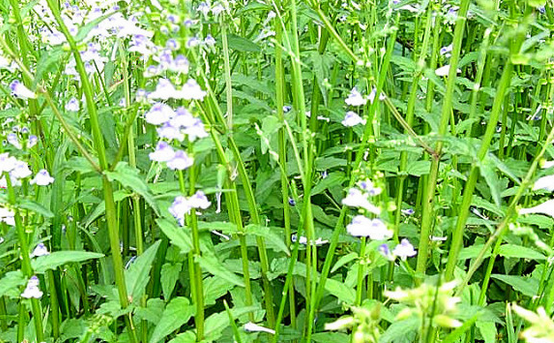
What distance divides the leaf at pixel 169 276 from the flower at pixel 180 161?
25.9 inches

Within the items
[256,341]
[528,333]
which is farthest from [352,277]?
[528,333]

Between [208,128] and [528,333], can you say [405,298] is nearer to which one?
[528,333]

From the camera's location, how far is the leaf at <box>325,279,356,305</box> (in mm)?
1711

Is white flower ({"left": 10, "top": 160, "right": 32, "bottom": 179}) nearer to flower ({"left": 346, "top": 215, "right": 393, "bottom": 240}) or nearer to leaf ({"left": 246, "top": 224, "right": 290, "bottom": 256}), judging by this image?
leaf ({"left": 246, "top": 224, "right": 290, "bottom": 256})

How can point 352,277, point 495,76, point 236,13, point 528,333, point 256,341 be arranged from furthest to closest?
point 495,76
point 236,13
point 256,341
point 352,277
point 528,333

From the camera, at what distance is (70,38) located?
4.89ft

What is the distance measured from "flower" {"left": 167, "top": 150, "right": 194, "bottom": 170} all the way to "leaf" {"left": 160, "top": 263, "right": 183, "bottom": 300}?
0.66 m

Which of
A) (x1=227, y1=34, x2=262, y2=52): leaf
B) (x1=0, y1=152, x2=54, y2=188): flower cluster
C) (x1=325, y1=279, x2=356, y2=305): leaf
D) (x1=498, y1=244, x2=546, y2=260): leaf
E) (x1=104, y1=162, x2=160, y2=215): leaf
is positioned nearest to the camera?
(x1=104, y1=162, x2=160, y2=215): leaf

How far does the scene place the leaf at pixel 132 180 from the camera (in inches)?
57.2

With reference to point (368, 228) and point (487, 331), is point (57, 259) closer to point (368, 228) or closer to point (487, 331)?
point (368, 228)

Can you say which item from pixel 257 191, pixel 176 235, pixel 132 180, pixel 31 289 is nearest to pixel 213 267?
pixel 176 235

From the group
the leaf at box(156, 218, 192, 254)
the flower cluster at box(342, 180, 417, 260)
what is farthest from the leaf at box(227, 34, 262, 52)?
the flower cluster at box(342, 180, 417, 260)

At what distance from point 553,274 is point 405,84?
37.3 inches

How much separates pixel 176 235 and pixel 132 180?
0.50ft
